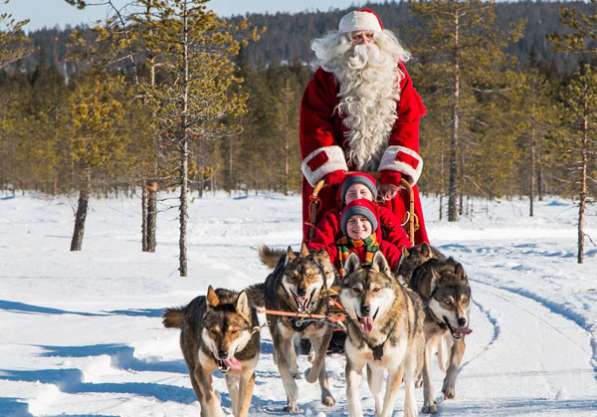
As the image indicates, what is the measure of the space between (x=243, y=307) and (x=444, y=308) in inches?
58.6

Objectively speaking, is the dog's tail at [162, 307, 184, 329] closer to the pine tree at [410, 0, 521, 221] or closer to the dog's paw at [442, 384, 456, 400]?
the dog's paw at [442, 384, 456, 400]

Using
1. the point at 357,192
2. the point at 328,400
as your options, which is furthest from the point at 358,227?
the point at 328,400

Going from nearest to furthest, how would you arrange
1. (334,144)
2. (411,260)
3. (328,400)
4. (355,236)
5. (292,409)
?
(292,409)
(328,400)
(355,236)
(411,260)
(334,144)

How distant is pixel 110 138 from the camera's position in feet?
70.8

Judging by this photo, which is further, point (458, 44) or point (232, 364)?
point (458, 44)

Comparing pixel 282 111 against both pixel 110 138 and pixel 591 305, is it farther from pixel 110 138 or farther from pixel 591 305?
pixel 591 305

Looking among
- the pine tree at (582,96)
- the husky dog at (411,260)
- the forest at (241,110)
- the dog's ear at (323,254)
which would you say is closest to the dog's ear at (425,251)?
the husky dog at (411,260)

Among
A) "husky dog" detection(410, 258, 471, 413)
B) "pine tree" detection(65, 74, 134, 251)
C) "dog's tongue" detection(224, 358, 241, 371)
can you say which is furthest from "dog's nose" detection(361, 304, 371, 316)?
"pine tree" detection(65, 74, 134, 251)

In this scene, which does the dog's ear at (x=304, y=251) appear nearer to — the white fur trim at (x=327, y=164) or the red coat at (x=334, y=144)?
the red coat at (x=334, y=144)

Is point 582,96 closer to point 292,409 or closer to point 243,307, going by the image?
point 292,409

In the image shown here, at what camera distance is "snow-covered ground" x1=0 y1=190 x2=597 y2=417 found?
5.31m

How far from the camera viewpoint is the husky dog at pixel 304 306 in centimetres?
534

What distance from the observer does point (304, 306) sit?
5484 mm

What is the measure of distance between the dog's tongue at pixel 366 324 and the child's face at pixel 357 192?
1440 mm
